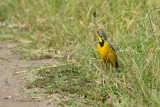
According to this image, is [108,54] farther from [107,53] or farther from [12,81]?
[12,81]

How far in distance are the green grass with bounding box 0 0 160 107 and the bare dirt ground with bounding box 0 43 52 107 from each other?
0.63ft

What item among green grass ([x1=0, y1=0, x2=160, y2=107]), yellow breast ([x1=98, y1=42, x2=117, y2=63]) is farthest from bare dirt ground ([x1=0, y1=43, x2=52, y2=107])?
yellow breast ([x1=98, y1=42, x2=117, y2=63])

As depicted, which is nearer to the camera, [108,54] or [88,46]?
[108,54]

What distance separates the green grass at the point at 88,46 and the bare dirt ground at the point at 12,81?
0.19 meters

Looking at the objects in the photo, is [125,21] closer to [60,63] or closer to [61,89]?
[60,63]

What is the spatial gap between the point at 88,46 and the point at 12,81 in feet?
4.63

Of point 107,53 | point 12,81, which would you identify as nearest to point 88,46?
point 107,53

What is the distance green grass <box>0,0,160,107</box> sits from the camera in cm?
375

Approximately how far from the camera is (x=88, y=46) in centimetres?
530

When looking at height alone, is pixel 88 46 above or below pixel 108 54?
above

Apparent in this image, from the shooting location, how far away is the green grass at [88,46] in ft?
12.3

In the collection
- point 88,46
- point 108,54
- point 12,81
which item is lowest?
point 12,81

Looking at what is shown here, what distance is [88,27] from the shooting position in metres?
5.90

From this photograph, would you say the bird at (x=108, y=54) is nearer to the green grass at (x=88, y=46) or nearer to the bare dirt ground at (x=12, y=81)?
the green grass at (x=88, y=46)
